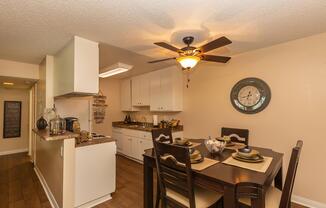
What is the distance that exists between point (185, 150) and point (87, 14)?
1629 millimetres

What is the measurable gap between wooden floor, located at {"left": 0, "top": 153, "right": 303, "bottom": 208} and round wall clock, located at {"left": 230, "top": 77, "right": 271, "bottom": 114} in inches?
58.0

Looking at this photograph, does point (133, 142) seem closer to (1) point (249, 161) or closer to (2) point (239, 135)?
(2) point (239, 135)

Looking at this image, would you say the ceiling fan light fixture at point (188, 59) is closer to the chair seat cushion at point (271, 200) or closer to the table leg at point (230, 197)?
the table leg at point (230, 197)

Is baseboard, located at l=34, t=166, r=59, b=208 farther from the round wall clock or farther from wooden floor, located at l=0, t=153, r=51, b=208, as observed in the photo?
the round wall clock

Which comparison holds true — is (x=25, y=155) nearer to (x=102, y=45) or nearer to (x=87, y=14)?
(x=102, y=45)

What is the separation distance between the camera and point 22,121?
528 cm

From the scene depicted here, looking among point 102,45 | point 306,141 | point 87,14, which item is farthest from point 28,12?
point 306,141

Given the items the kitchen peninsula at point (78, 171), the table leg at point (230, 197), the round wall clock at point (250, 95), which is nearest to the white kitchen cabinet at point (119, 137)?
the kitchen peninsula at point (78, 171)

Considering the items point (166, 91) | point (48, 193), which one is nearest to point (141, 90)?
point (166, 91)

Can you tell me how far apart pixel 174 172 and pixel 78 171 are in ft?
4.60

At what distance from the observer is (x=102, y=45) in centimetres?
250

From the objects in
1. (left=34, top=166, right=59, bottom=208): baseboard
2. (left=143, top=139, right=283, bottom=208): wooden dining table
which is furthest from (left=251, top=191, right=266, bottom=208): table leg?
(left=34, top=166, right=59, bottom=208): baseboard

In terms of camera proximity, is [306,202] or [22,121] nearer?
[306,202]

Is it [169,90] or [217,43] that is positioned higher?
[217,43]
